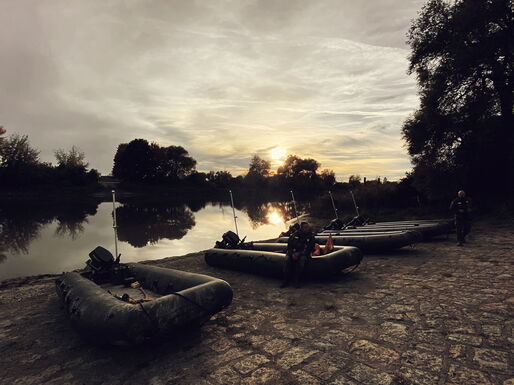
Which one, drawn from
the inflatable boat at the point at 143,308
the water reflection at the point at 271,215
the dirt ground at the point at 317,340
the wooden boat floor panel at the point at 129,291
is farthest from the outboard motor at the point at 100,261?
the water reflection at the point at 271,215

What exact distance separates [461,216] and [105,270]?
39.0ft

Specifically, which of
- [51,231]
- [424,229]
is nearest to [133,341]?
[424,229]

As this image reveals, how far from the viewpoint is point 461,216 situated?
11.0 m

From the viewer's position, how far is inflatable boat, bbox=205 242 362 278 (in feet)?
25.1

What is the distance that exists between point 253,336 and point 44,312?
16.4 feet

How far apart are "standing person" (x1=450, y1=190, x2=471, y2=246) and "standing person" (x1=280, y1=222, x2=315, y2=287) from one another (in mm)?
6834

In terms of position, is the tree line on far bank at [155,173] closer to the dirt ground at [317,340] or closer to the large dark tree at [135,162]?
the large dark tree at [135,162]

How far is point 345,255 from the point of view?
793 centimetres

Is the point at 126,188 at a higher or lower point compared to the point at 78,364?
higher

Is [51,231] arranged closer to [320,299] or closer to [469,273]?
[320,299]

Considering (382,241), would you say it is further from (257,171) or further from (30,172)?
(257,171)

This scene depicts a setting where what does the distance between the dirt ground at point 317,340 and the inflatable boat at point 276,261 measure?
1.32 ft

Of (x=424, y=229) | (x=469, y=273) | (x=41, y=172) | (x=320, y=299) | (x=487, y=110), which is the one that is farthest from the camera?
(x=41, y=172)

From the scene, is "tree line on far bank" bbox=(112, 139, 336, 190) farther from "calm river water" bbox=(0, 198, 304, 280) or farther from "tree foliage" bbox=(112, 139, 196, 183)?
"calm river water" bbox=(0, 198, 304, 280)
